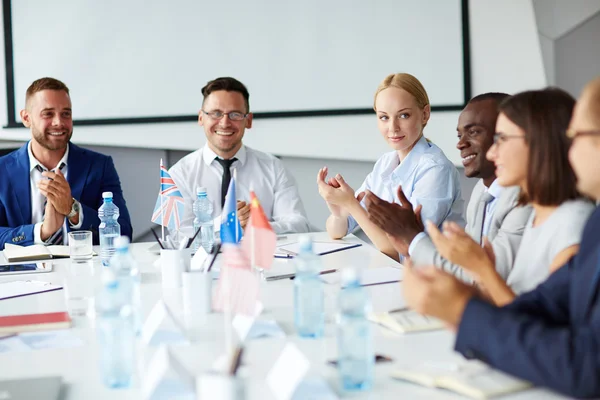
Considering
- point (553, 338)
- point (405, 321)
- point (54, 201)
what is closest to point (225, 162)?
point (54, 201)

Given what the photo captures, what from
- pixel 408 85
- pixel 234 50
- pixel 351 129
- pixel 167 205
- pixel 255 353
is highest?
pixel 234 50

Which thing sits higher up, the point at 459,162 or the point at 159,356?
the point at 459,162

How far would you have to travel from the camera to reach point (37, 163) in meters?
3.39

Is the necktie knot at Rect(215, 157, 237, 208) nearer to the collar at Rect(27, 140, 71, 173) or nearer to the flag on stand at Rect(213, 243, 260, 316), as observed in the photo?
the collar at Rect(27, 140, 71, 173)

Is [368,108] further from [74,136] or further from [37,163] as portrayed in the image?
[37,163]

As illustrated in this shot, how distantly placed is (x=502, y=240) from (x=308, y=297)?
2.34ft

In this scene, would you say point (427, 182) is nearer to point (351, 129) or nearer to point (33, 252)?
point (33, 252)

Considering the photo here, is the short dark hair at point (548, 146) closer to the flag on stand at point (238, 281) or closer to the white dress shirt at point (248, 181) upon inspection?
the flag on stand at point (238, 281)

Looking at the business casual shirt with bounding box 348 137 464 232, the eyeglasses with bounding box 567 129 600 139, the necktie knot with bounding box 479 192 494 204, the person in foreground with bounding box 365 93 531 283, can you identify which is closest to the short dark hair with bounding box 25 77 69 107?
the business casual shirt with bounding box 348 137 464 232

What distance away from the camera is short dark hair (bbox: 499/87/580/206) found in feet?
5.11

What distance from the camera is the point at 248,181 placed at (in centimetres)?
369

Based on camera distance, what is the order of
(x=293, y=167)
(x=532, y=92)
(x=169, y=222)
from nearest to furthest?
(x=532, y=92) < (x=169, y=222) < (x=293, y=167)

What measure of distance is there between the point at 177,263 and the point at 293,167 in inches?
119

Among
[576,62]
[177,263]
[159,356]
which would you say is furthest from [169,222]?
[576,62]
